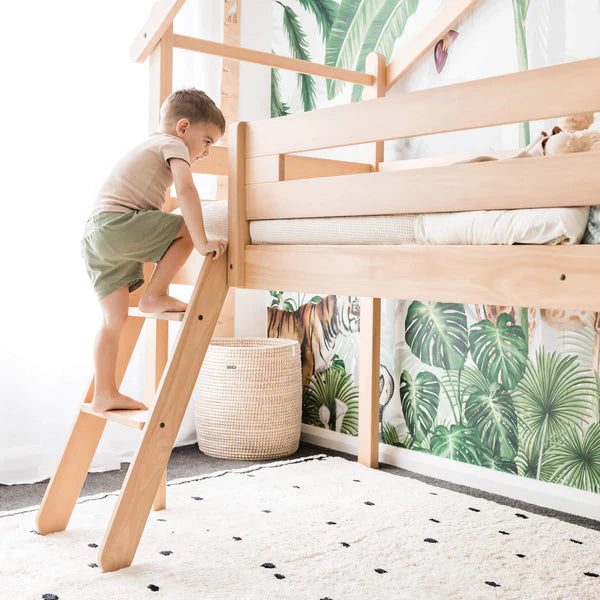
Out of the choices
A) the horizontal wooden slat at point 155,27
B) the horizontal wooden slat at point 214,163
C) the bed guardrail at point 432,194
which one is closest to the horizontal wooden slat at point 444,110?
the bed guardrail at point 432,194

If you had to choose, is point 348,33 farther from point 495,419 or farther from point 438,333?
point 495,419

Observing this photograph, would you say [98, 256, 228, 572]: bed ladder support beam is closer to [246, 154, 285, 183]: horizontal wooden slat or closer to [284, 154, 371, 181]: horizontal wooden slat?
[246, 154, 285, 183]: horizontal wooden slat

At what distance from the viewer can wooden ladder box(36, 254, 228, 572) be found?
1.79 metres

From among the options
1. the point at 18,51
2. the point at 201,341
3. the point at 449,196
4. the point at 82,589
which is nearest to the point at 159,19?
the point at 18,51

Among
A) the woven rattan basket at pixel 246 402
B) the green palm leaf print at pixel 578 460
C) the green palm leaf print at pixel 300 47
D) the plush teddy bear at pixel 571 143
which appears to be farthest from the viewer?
the green palm leaf print at pixel 300 47

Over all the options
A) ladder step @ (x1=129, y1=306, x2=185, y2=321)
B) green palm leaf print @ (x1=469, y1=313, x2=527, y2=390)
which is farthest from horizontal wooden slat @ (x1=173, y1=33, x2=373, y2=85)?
green palm leaf print @ (x1=469, y1=313, x2=527, y2=390)

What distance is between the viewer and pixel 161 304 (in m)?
1.98

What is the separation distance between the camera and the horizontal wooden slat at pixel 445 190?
1.28m

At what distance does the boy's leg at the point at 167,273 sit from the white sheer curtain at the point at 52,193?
2.81 feet

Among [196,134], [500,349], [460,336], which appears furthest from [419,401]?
[196,134]

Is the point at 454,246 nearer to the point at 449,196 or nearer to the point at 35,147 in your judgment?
the point at 449,196

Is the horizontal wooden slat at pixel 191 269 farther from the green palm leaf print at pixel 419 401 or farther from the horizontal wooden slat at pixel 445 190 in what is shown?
the green palm leaf print at pixel 419 401

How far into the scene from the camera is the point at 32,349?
2.67m

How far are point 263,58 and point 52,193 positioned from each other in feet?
2.90
